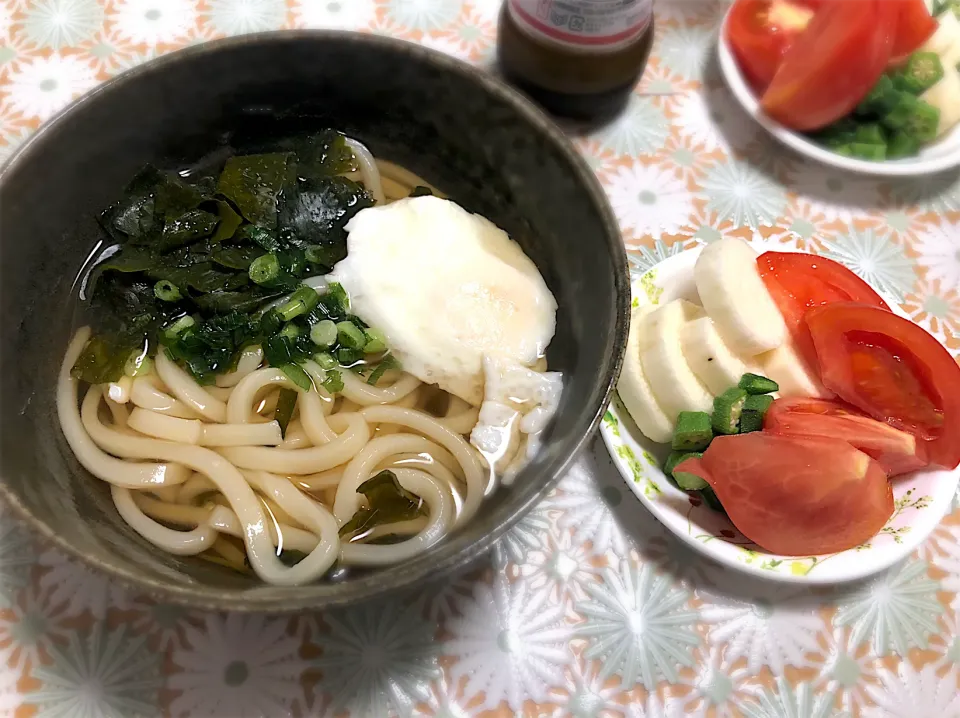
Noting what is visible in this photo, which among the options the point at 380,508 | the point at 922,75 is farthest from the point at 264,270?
the point at 922,75

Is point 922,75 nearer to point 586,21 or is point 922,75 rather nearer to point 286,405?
point 586,21

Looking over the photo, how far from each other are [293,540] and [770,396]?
1.09 metres

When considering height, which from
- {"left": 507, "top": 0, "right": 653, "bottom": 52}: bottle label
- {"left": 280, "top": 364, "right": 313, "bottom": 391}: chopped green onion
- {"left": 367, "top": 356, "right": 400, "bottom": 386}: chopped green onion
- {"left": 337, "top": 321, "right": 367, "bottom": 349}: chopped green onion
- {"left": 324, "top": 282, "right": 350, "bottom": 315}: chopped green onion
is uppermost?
{"left": 507, "top": 0, "right": 653, "bottom": 52}: bottle label

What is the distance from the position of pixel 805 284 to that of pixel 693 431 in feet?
1.73

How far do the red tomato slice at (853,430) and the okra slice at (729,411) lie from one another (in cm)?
7

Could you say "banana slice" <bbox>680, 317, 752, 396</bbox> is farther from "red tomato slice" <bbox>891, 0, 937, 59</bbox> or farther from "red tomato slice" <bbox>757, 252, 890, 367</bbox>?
"red tomato slice" <bbox>891, 0, 937, 59</bbox>

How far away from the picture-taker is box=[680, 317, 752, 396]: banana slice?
63.6 inches

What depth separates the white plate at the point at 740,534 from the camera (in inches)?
59.7

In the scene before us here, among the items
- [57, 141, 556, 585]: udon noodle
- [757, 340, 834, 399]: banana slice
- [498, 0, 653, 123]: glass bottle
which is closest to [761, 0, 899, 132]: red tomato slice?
[498, 0, 653, 123]: glass bottle

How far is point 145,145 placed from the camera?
1.57m

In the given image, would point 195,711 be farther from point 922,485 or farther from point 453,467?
point 922,485

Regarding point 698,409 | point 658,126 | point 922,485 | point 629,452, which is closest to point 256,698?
point 629,452

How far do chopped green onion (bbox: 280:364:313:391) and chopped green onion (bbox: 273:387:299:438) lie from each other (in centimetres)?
3

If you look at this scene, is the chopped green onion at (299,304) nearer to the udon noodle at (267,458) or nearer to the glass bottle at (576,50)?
the udon noodle at (267,458)
